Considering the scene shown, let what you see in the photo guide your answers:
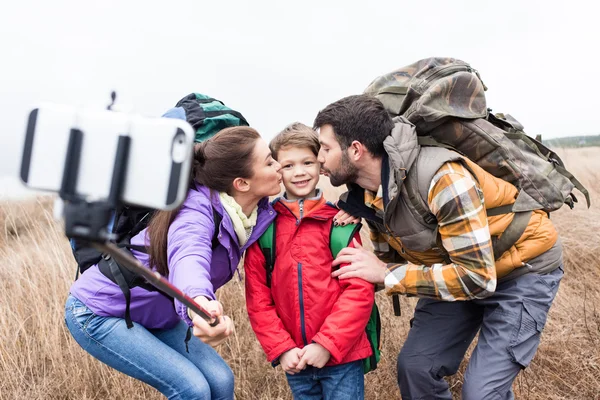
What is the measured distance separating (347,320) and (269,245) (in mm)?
548

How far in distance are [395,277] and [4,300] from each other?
3628 mm

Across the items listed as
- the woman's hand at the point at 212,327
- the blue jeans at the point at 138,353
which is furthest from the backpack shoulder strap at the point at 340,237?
the woman's hand at the point at 212,327

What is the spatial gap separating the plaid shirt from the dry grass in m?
1.15

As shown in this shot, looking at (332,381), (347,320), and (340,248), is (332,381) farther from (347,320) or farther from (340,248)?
(340,248)

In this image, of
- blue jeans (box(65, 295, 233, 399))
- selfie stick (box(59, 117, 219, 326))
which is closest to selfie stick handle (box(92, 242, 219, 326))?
selfie stick (box(59, 117, 219, 326))

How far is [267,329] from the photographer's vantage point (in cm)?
262

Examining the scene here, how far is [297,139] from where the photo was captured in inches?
108

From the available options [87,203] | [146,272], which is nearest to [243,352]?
[146,272]

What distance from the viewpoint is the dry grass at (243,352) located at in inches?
126

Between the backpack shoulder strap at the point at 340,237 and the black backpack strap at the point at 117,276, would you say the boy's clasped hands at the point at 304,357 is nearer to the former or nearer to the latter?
the backpack shoulder strap at the point at 340,237

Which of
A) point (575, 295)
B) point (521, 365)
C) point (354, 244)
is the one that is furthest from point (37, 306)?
point (575, 295)

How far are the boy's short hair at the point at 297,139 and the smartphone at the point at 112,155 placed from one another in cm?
167

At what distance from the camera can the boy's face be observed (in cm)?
270

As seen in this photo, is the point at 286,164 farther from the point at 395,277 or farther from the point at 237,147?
the point at 395,277
